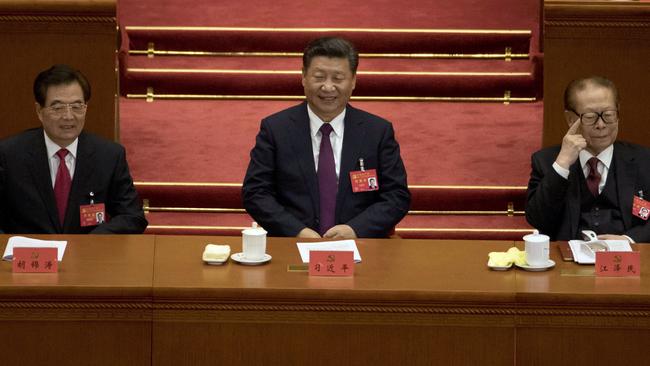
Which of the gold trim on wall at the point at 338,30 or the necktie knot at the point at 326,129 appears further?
the gold trim on wall at the point at 338,30

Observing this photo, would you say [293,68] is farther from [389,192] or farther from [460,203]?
[389,192]

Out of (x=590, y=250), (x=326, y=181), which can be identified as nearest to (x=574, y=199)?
(x=590, y=250)

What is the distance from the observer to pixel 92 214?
12.6 feet

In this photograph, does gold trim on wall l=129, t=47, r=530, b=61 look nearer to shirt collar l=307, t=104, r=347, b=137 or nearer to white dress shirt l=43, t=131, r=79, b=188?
shirt collar l=307, t=104, r=347, b=137

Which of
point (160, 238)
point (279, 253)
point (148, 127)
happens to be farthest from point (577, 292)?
point (148, 127)

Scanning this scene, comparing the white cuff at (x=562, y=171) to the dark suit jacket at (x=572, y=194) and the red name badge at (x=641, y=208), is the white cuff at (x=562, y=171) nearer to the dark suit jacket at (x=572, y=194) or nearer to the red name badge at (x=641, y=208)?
the dark suit jacket at (x=572, y=194)

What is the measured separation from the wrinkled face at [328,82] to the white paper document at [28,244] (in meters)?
1.06

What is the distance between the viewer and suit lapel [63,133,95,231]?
12.6ft

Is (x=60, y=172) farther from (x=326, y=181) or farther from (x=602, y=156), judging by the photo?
(x=602, y=156)

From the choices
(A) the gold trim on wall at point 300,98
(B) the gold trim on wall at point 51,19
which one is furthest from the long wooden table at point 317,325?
(A) the gold trim on wall at point 300,98

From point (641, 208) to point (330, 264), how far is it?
131 centimetres

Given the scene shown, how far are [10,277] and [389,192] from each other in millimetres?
1460

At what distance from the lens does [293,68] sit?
5.41 m

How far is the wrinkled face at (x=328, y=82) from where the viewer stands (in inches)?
153
